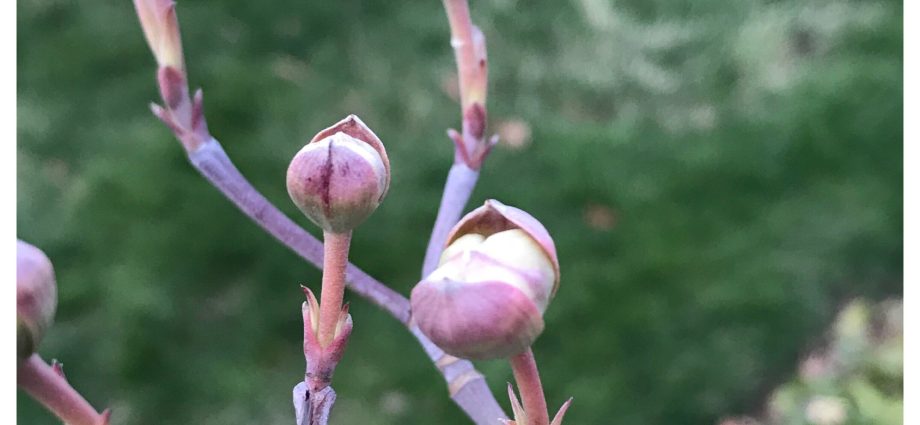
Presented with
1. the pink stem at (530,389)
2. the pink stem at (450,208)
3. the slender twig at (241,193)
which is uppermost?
the pink stem at (450,208)

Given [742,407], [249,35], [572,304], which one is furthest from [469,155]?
[249,35]

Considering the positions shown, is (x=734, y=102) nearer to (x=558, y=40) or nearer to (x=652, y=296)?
(x=558, y=40)

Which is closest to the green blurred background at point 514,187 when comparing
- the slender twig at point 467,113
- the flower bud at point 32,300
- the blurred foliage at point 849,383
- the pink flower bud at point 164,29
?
the blurred foliage at point 849,383

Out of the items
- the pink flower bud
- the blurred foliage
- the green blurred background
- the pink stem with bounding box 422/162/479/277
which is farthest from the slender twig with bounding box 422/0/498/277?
the blurred foliage

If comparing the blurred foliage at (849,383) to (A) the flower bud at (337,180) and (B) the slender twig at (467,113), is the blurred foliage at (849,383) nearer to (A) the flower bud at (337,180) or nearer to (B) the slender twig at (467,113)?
(B) the slender twig at (467,113)

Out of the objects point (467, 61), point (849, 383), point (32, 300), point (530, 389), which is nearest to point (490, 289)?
point (530, 389)

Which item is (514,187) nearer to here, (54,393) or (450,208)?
(450,208)
